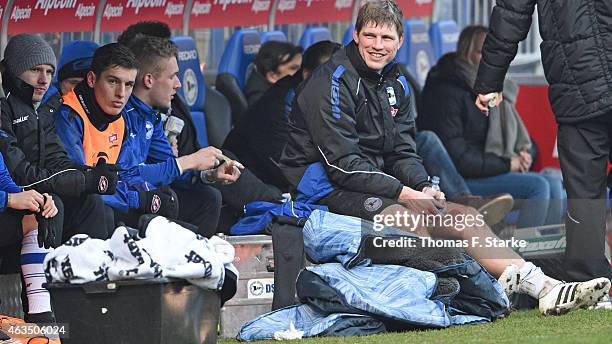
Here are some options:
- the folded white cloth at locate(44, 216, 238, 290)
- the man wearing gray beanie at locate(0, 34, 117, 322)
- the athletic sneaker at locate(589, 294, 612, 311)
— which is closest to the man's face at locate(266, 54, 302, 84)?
the man wearing gray beanie at locate(0, 34, 117, 322)

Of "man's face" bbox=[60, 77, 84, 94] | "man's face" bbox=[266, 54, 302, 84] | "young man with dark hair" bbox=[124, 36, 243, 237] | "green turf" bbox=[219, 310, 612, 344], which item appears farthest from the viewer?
"man's face" bbox=[266, 54, 302, 84]

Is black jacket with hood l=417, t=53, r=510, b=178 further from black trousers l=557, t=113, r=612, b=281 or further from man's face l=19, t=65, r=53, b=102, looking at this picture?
man's face l=19, t=65, r=53, b=102

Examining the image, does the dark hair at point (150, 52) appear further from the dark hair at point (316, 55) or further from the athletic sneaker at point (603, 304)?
the athletic sneaker at point (603, 304)

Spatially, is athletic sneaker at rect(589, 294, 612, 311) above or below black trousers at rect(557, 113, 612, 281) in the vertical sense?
below

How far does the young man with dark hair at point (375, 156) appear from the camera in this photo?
7.76 meters

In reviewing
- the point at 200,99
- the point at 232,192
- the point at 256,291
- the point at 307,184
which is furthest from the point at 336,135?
the point at 200,99

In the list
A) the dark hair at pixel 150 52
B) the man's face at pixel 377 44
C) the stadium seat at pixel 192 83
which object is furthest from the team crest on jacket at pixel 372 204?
the stadium seat at pixel 192 83

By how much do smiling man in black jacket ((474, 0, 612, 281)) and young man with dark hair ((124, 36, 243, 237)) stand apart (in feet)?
5.06

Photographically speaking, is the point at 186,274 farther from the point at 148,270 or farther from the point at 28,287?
the point at 28,287

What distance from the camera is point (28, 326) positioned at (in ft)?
22.6

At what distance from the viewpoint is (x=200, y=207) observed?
8531 mm

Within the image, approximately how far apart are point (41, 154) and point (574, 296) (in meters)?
2.68

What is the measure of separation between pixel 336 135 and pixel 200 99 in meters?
2.82

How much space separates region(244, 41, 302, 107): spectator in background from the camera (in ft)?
35.4
